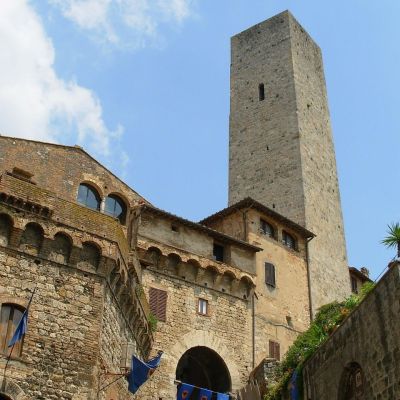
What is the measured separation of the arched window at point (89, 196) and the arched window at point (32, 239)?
11979 mm

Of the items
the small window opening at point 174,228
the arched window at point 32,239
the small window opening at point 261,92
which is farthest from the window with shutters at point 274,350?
the small window opening at point 261,92

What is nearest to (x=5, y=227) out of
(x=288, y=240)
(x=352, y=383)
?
(x=352, y=383)

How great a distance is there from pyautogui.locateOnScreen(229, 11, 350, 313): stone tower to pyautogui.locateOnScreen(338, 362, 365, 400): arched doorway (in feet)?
53.2

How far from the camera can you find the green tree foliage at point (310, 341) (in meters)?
24.0

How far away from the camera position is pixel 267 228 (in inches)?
1352

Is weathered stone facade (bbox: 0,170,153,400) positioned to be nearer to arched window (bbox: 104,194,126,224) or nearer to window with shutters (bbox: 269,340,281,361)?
arched window (bbox: 104,194,126,224)

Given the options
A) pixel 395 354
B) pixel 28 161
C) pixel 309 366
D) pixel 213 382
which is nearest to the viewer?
pixel 395 354

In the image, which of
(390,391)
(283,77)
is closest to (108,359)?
(390,391)

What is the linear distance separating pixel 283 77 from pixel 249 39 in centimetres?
530

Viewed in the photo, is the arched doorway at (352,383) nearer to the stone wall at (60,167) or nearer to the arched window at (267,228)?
the stone wall at (60,167)

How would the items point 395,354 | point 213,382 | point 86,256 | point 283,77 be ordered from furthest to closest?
point 283,77 → point 213,382 → point 86,256 → point 395,354

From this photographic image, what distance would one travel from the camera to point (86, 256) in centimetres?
1722

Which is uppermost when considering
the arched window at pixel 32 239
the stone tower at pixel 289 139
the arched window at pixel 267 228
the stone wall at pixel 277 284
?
the stone tower at pixel 289 139

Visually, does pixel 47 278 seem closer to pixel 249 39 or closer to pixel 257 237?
pixel 257 237
